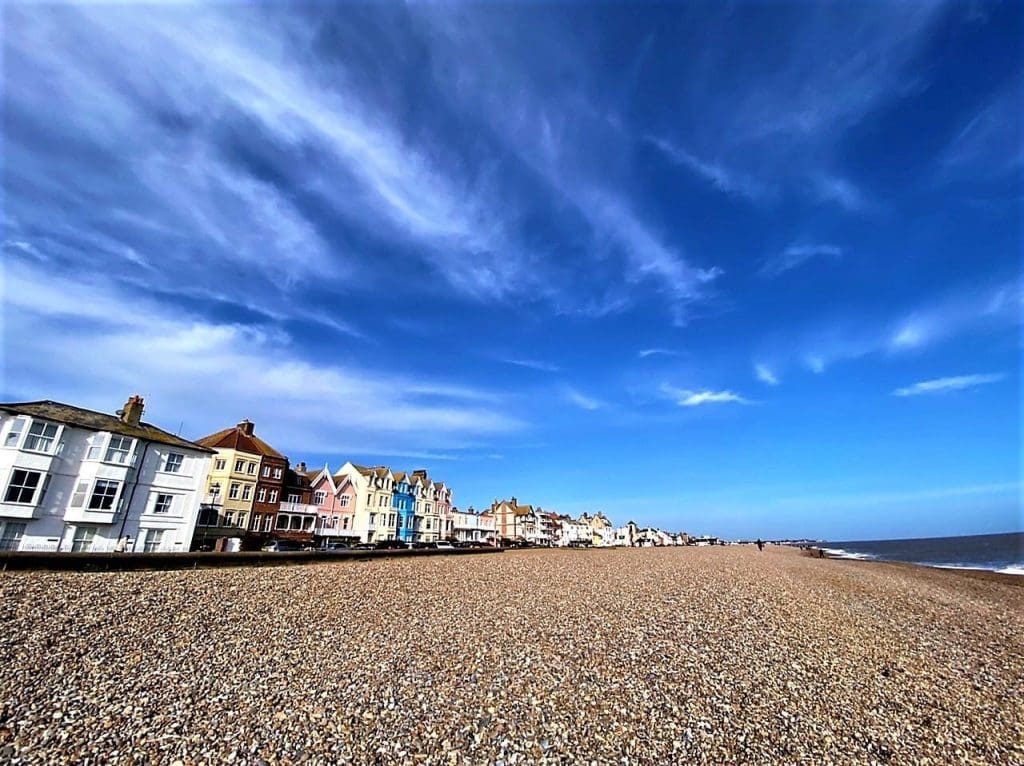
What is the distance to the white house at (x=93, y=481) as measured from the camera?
99.8ft

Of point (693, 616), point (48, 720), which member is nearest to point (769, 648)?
point (693, 616)

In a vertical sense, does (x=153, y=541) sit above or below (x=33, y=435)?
below

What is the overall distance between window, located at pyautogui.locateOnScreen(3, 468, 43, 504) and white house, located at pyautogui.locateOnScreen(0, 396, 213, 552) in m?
0.05

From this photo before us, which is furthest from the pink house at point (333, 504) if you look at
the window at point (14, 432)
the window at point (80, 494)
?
the window at point (14, 432)

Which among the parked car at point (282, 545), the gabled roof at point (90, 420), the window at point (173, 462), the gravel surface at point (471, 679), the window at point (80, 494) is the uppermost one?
the gabled roof at point (90, 420)

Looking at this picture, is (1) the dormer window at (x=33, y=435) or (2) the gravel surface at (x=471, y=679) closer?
(2) the gravel surface at (x=471, y=679)

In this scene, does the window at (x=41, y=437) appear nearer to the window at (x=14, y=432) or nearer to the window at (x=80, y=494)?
the window at (x=14, y=432)

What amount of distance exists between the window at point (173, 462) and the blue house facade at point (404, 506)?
112ft

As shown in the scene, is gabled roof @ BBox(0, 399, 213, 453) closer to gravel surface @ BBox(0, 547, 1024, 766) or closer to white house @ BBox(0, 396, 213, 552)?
white house @ BBox(0, 396, 213, 552)

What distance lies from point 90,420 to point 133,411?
509cm

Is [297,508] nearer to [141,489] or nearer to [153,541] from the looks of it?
[153,541]

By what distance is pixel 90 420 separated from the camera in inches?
1353

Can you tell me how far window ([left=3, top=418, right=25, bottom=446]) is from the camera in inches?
1191

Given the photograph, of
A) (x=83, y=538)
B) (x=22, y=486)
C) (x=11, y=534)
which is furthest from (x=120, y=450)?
(x=11, y=534)
